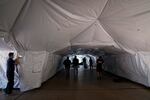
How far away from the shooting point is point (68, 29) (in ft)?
21.6

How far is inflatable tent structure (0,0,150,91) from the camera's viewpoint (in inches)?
195

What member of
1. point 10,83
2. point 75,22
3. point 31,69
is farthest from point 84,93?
point 10,83

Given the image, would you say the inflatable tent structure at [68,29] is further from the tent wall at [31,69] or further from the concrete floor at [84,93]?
the concrete floor at [84,93]

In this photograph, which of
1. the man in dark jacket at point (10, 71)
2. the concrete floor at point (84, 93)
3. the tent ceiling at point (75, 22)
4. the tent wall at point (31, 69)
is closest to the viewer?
the tent ceiling at point (75, 22)

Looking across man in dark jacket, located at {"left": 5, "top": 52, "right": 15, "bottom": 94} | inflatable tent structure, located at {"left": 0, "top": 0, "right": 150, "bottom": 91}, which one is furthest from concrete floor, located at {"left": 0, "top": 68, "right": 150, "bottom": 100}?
inflatable tent structure, located at {"left": 0, "top": 0, "right": 150, "bottom": 91}

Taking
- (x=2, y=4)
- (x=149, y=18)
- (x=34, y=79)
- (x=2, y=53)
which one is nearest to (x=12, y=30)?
(x=2, y=4)

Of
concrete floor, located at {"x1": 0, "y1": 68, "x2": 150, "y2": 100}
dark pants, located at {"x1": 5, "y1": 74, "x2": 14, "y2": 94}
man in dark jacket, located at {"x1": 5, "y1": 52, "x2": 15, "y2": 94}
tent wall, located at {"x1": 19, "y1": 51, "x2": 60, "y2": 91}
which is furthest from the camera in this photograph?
tent wall, located at {"x1": 19, "y1": 51, "x2": 60, "y2": 91}

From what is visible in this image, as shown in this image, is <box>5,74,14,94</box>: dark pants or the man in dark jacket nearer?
<box>5,74,14,94</box>: dark pants

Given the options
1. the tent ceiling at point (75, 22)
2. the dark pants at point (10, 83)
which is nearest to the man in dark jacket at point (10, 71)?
the dark pants at point (10, 83)

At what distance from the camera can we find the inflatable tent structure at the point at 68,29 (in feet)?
16.2

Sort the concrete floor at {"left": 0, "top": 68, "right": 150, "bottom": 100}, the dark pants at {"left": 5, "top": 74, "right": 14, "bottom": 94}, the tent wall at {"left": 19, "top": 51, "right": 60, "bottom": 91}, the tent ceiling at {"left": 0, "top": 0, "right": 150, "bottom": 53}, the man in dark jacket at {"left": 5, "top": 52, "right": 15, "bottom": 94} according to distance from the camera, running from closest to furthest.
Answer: the tent ceiling at {"left": 0, "top": 0, "right": 150, "bottom": 53}
the concrete floor at {"left": 0, "top": 68, "right": 150, "bottom": 100}
the dark pants at {"left": 5, "top": 74, "right": 14, "bottom": 94}
the man in dark jacket at {"left": 5, "top": 52, "right": 15, "bottom": 94}
the tent wall at {"left": 19, "top": 51, "right": 60, "bottom": 91}

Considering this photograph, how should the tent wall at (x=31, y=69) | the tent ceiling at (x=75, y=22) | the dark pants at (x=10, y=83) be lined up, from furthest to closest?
1. the tent wall at (x=31, y=69)
2. the dark pants at (x=10, y=83)
3. the tent ceiling at (x=75, y=22)

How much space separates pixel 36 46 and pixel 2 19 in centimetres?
241

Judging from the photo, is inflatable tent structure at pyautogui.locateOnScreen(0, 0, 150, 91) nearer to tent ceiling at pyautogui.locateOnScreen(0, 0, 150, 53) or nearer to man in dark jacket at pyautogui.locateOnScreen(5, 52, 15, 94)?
tent ceiling at pyautogui.locateOnScreen(0, 0, 150, 53)
